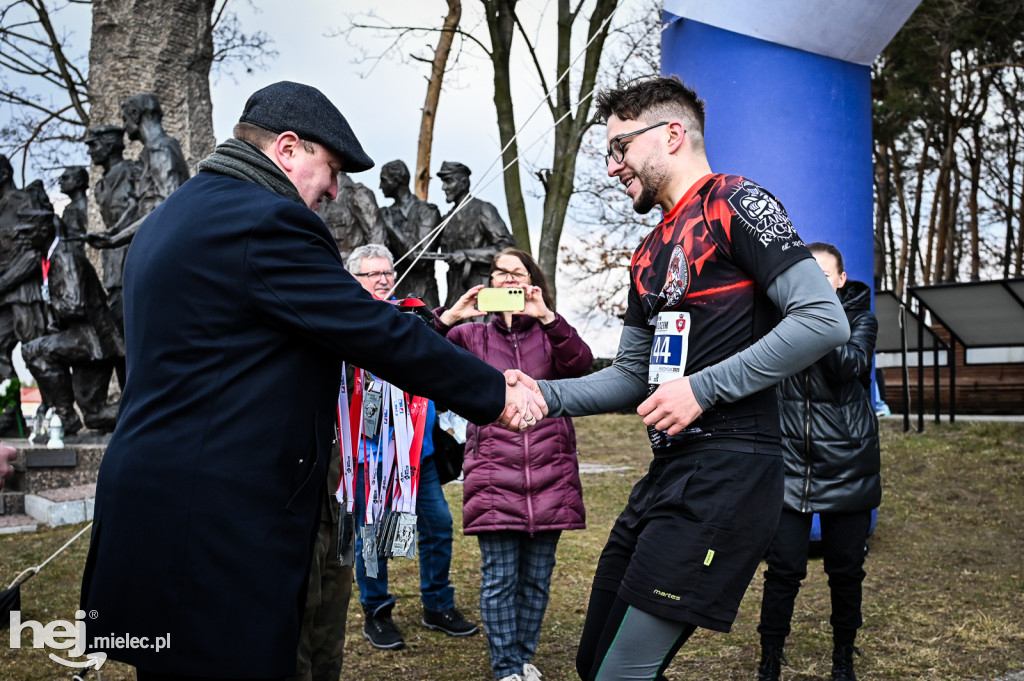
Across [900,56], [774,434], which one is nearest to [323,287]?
Result: [774,434]

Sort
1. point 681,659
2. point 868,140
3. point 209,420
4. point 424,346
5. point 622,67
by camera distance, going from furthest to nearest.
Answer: point 622,67, point 868,140, point 681,659, point 424,346, point 209,420

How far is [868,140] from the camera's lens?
6.76 m

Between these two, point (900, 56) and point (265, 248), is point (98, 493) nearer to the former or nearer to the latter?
point (265, 248)

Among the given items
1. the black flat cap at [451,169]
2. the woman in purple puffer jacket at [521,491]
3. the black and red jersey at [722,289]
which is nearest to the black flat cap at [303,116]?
the black and red jersey at [722,289]

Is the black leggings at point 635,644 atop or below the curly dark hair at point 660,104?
below

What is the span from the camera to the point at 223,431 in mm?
2004

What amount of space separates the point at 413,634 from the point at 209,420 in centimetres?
338

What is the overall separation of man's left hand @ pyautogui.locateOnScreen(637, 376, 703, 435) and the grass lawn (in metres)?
2.42

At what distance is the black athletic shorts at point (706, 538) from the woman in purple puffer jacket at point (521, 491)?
6.10 feet

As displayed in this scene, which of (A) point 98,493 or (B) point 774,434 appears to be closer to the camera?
(A) point 98,493

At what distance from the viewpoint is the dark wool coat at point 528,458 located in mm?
4219

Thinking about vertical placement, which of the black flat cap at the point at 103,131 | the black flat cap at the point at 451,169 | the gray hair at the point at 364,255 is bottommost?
the gray hair at the point at 364,255

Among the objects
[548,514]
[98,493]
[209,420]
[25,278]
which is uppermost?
[25,278]

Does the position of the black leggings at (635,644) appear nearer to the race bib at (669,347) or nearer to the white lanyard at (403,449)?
the race bib at (669,347)
